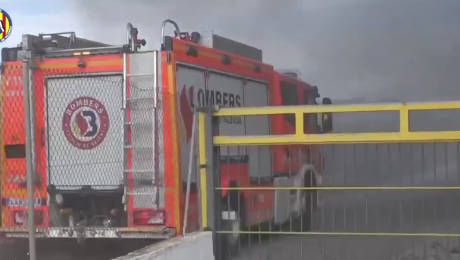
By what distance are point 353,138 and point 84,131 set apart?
9.98ft

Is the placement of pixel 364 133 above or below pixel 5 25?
below

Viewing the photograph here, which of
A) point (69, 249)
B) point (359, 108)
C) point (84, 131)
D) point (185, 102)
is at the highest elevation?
point (185, 102)

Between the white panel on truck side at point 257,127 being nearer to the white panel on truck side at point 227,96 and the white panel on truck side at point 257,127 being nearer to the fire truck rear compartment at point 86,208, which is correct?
the white panel on truck side at point 227,96

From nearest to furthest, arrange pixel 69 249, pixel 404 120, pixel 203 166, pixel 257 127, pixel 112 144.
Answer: pixel 404 120 < pixel 203 166 < pixel 112 144 < pixel 69 249 < pixel 257 127

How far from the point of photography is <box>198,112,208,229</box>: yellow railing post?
6.16m

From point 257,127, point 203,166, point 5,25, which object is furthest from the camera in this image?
point 257,127

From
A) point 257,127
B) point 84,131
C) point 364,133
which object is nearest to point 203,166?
point 364,133

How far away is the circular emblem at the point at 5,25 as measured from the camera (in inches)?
259

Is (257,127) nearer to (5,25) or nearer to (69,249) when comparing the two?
(69,249)

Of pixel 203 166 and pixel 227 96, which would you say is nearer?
pixel 203 166

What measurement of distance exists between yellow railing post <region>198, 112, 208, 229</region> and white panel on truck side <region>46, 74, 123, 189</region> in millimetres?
1185

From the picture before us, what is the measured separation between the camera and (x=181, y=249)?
5.61 meters

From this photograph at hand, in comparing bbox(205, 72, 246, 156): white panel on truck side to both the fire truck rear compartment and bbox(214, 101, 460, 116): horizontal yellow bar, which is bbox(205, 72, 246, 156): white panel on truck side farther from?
bbox(214, 101, 460, 116): horizontal yellow bar

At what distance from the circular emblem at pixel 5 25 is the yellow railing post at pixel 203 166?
2162 mm
